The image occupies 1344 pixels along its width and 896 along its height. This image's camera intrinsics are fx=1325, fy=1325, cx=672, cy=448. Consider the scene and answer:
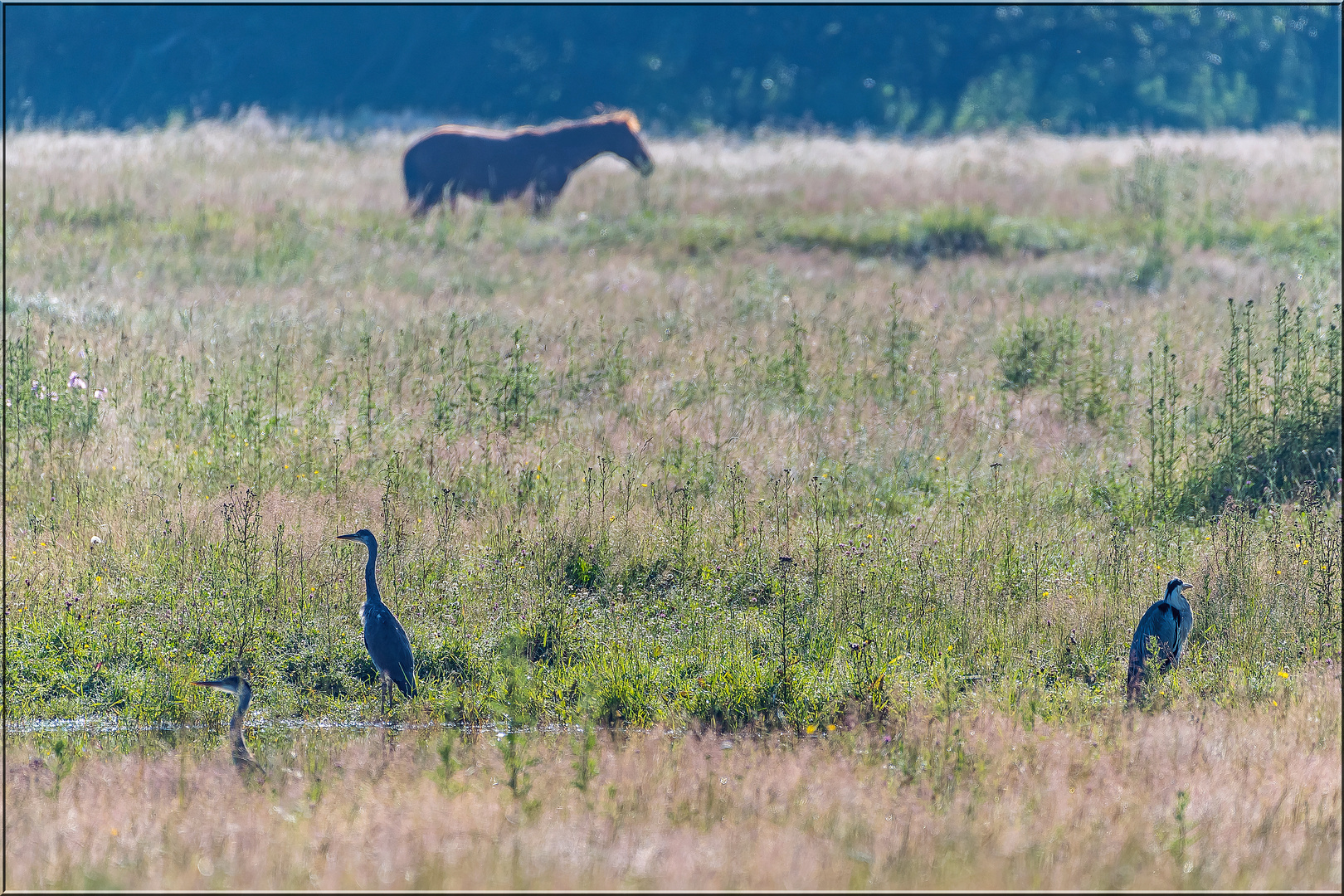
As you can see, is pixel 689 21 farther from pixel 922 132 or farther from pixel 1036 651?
pixel 1036 651

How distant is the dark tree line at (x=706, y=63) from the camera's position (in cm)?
4291

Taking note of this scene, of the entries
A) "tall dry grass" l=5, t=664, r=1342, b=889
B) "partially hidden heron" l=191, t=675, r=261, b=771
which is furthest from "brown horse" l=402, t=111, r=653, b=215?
"tall dry grass" l=5, t=664, r=1342, b=889

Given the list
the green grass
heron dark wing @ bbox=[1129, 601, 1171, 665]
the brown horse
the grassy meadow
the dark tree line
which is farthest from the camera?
the dark tree line

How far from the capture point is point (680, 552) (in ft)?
27.2

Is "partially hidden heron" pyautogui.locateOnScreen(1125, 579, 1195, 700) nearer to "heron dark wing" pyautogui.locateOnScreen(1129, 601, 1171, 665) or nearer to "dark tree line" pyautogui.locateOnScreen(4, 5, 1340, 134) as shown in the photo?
"heron dark wing" pyautogui.locateOnScreen(1129, 601, 1171, 665)

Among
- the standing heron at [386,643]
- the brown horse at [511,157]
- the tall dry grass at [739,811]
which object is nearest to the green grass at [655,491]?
the standing heron at [386,643]

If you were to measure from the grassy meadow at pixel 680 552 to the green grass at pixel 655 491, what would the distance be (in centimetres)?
4

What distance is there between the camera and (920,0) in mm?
45781

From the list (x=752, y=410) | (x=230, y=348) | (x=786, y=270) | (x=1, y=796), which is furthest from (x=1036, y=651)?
(x=786, y=270)

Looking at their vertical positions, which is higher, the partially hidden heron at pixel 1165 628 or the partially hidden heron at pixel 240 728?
the partially hidden heron at pixel 1165 628

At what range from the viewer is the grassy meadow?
16.5 feet

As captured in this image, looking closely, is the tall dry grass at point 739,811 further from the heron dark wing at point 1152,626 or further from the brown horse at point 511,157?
the brown horse at point 511,157

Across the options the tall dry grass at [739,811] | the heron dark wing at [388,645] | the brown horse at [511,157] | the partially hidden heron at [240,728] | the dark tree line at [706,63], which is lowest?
the tall dry grass at [739,811]

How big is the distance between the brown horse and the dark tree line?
17.7 meters
